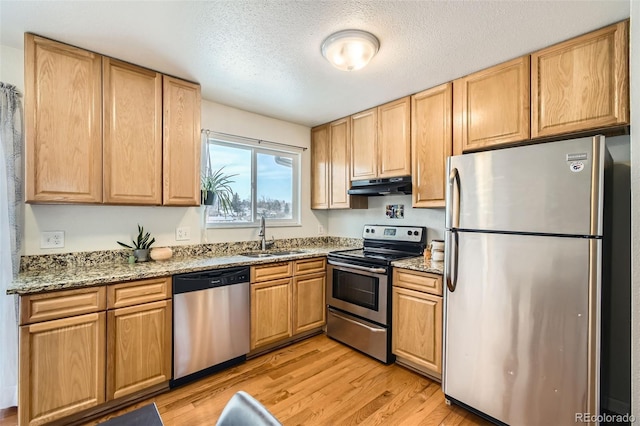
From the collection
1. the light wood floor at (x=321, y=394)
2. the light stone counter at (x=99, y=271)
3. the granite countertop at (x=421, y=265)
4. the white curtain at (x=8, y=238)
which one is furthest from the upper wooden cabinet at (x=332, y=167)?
the white curtain at (x=8, y=238)

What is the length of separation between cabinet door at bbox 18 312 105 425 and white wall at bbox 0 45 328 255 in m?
0.68

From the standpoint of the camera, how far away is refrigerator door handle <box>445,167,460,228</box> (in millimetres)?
1981

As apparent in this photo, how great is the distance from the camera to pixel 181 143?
246cm

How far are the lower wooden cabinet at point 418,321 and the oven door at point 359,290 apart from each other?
0.35 feet

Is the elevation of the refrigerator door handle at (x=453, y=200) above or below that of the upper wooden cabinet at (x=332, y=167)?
below

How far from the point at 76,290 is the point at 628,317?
346 cm

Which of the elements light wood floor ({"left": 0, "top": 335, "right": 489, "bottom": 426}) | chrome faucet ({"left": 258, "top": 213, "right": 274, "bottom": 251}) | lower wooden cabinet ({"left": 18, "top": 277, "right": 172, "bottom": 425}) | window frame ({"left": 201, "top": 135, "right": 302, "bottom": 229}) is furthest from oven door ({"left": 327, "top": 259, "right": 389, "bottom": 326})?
lower wooden cabinet ({"left": 18, "top": 277, "right": 172, "bottom": 425})

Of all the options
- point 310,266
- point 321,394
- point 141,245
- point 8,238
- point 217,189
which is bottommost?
point 321,394

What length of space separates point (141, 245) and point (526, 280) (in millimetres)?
2713

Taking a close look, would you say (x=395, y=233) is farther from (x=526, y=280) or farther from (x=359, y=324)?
(x=526, y=280)

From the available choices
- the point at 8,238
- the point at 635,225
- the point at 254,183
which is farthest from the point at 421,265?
the point at 8,238

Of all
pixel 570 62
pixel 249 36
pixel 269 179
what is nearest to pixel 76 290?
pixel 249 36

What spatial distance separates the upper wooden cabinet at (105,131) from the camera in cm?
188

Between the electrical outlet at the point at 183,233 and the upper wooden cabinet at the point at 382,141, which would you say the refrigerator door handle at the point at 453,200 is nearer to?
the upper wooden cabinet at the point at 382,141
